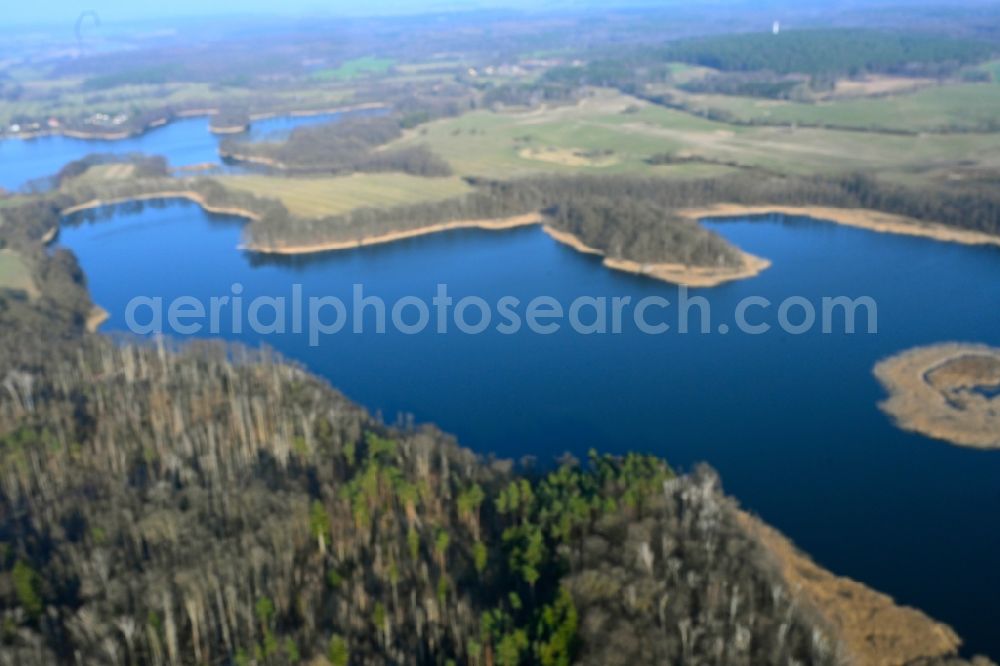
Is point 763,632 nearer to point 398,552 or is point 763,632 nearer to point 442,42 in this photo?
point 398,552

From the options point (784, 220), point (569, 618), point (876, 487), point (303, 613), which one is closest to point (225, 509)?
point (303, 613)

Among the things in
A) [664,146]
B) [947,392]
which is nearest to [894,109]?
[664,146]

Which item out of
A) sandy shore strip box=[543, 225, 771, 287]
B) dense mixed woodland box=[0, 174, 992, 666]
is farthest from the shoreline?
dense mixed woodland box=[0, 174, 992, 666]

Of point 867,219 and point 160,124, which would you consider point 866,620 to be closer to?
point 867,219

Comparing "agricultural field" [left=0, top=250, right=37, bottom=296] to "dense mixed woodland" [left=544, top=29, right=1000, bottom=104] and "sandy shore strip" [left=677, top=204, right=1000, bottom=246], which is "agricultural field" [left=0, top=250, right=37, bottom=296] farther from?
"dense mixed woodland" [left=544, top=29, right=1000, bottom=104]

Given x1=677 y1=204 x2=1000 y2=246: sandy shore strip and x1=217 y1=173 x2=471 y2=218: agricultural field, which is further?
x1=217 y1=173 x2=471 y2=218: agricultural field
